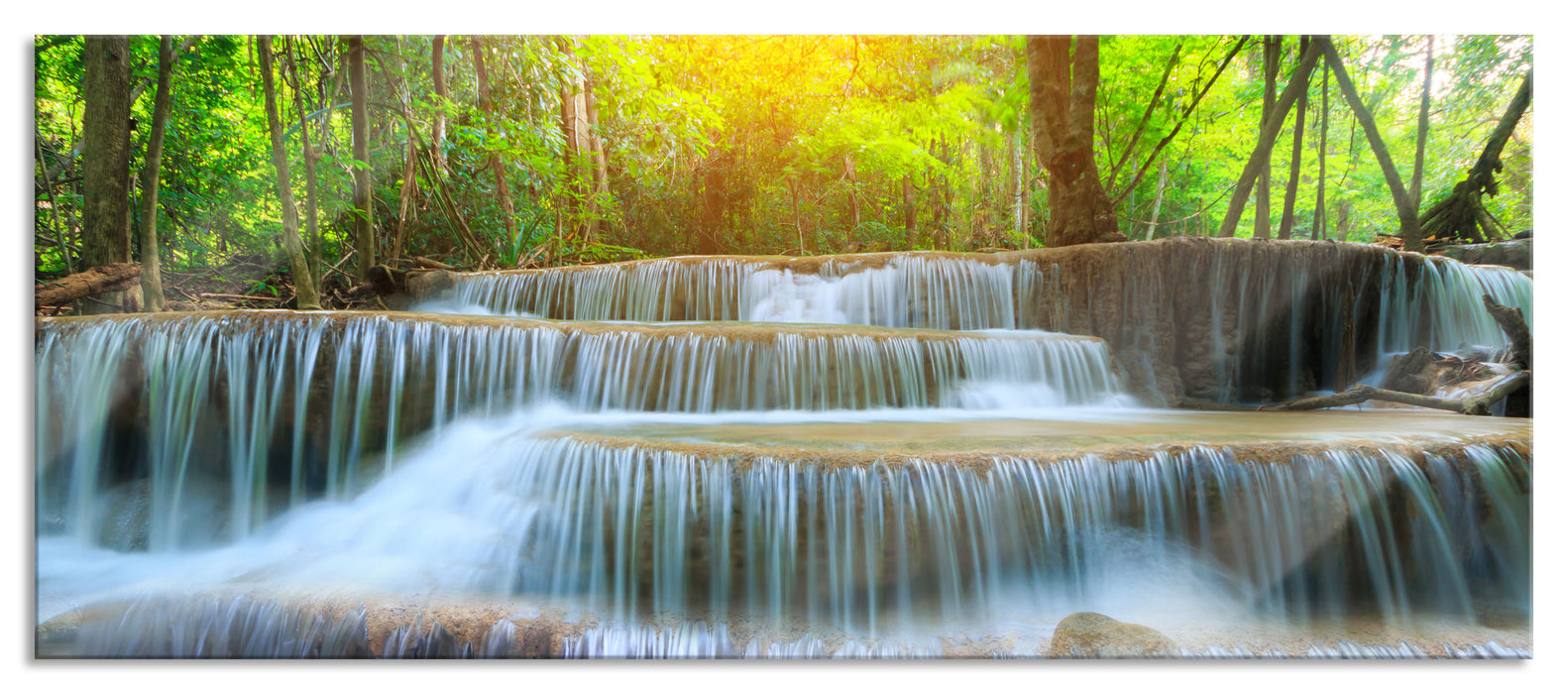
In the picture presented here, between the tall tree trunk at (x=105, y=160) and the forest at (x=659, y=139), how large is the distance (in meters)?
0.01

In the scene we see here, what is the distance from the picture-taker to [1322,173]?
11.0 ft

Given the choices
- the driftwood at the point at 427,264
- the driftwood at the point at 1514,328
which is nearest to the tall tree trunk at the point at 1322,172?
the driftwood at the point at 1514,328

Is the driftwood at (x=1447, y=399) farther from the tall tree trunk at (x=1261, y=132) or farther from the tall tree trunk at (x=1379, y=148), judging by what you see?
the tall tree trunk at (x=1261, y=132)

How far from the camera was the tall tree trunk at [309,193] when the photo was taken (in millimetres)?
3510

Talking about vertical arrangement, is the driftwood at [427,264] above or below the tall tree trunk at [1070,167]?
below

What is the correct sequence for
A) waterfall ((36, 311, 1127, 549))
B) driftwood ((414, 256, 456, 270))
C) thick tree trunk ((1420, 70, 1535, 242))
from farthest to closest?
1. driftwood ((414, 256, 456, 270))
2. waterfall ((36, 311, 1127, 549))
3. thick tree trunk ((1420, 70, 1535, 242))

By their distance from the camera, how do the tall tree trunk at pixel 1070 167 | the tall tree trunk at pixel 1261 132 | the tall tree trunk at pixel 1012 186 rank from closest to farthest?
1. the tall tree trunk at pixel 1261 132
2. the tall tree trunk at pixel 1070 167
3. the tall tree trunk at pixel 1012 186

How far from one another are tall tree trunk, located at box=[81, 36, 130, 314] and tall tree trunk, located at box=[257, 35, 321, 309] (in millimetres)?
634

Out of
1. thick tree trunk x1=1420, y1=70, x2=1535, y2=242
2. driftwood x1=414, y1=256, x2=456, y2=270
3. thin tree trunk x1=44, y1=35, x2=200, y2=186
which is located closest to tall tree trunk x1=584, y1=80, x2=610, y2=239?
driftwood x1=414, y1=256, x2=456, y2=270

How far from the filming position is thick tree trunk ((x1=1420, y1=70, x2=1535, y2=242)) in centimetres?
215

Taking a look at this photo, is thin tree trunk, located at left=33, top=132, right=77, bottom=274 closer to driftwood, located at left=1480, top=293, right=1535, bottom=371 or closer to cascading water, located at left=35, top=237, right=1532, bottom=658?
cascading water, located at left=35, top=237, right=1532, bottom=658
